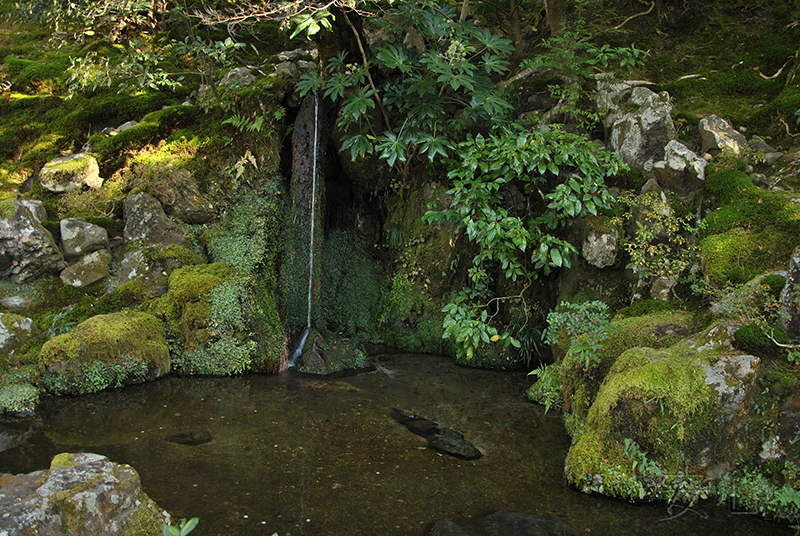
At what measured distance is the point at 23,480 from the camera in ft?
8.39

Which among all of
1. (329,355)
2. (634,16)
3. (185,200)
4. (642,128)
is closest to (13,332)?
(185,200)

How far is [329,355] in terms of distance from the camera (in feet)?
23.8

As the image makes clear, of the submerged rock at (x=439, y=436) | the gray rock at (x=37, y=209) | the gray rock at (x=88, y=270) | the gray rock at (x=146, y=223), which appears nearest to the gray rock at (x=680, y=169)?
the submerged rock at (x=439, y=436)

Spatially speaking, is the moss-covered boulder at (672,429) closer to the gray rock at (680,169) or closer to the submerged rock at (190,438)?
the gray rock at (680,169)

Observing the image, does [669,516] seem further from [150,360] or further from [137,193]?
[137,193]

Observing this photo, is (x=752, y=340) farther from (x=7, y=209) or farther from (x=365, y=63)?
(x=7, y=209)

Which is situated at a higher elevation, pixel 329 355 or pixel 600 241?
pixel 600 241

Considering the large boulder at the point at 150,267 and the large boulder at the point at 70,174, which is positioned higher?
the large boulder at the point at 70,174

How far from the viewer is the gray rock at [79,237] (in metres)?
7.03

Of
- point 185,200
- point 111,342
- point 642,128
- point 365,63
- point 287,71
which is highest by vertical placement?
point 287,71

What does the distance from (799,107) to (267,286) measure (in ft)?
24.6

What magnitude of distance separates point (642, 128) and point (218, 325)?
6.10m

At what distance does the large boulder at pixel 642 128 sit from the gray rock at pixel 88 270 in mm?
7286

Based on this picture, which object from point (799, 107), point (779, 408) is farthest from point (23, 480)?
point (799, 107)
